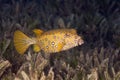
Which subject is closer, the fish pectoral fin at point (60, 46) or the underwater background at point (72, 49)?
the fish pectoral fin at point (60, 46)

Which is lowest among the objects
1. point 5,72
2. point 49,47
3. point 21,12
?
point 5,72

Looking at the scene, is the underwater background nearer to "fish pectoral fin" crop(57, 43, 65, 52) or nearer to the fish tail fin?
the fish tail fin

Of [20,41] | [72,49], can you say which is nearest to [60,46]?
[20,41]

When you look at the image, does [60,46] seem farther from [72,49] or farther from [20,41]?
[72,49]

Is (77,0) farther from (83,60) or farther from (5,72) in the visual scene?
(5,72)

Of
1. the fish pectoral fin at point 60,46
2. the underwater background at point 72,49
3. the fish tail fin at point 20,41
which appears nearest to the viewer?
the fish pectoral fin at point 60,46

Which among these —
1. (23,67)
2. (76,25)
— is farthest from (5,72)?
(76,25)

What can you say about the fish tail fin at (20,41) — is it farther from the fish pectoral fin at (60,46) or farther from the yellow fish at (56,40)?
the fish pectoral fin at (60,46)

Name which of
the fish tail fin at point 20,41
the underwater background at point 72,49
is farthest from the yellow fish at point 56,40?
the underwater background at point 72,49

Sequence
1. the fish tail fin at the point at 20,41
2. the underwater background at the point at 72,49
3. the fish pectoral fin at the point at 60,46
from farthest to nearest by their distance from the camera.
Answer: the underwater background at the point at 72,49, the fish tail fin at the point at 20,41, the fish pectoral fin at the point at 60,46
